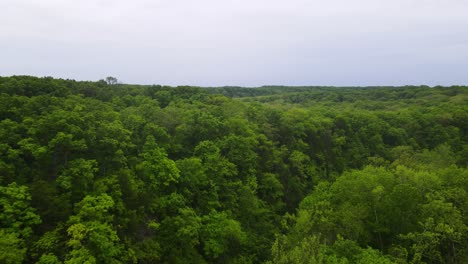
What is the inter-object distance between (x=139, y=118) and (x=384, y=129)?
3679cm

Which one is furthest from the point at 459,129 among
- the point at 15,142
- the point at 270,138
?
the point at 15,142

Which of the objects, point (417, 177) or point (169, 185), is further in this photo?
point (169, 185)

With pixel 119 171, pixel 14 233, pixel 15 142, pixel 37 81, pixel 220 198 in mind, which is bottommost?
pixel 220 198

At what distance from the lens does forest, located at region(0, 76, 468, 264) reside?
58.5ft

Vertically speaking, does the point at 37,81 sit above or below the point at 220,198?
above

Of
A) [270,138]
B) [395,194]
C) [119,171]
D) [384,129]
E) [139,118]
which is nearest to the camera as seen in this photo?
[395,194]

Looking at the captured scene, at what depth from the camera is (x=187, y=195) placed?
26844 millimetres

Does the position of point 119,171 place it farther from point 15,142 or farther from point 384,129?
point 384,129

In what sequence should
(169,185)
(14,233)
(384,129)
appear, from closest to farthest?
(14,233)
(169,185)
(384,129)

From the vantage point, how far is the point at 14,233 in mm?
16625

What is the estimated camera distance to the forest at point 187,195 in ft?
58.5

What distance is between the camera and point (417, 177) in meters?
22.2

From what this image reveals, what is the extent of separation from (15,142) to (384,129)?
46.5 metres

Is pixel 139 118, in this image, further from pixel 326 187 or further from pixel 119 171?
pixel 326 187
